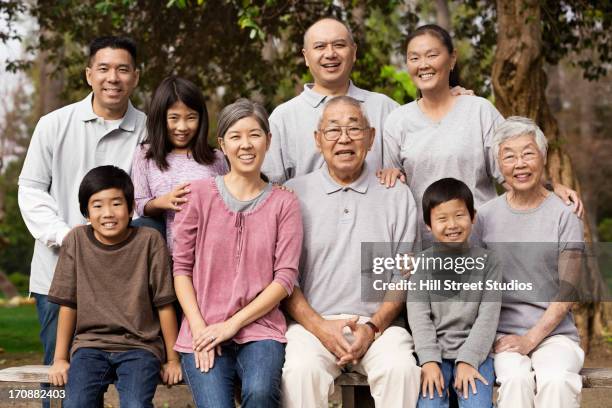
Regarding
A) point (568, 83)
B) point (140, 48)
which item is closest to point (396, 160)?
point (140, 48)

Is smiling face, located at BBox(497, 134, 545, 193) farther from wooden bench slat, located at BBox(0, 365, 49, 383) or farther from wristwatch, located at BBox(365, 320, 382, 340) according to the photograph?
wooden bench slat, located at BBox(0, 365, 49, 383)

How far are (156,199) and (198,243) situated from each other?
352mm

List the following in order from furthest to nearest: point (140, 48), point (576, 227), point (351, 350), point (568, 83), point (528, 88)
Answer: point (568, 83) → point (140, 48) → point (528, 88) → point (576, 227) → point (351, 350)

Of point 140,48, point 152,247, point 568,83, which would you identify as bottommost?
point 152,247

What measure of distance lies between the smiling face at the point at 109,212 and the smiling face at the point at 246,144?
57 centimetres

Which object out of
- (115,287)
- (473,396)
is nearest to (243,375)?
(115,287)

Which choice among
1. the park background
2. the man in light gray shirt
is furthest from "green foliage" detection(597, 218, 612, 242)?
the man in light gray shirt

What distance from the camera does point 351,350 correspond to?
382 cm

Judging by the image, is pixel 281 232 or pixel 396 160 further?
pixel 396 160

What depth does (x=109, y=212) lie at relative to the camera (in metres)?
3.98

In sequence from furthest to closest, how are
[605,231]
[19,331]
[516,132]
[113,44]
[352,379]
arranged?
[605,231] → [19,331] → [113,44] → [516,132] → [352,379]

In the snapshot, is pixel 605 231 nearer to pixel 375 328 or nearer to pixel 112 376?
pixel 375 328

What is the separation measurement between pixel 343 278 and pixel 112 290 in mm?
1114

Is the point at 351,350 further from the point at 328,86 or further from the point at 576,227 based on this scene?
the point at 328,86
